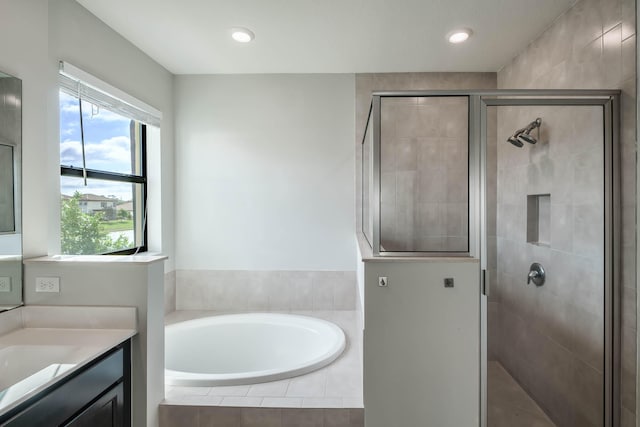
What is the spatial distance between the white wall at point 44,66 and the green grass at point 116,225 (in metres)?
0.54

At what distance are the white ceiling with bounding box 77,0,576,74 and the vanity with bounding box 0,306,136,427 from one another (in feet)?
5.69

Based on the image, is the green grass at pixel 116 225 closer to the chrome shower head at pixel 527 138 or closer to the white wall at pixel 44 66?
the white wall at pixel 44 66

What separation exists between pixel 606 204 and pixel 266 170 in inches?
92.1

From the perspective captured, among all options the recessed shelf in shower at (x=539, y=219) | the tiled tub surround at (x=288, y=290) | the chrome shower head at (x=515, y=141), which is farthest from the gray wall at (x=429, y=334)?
the tiled tub surround at (x=288, y=290)

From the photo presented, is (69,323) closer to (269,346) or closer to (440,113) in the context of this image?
(269,346)

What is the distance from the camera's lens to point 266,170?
9.80 feet

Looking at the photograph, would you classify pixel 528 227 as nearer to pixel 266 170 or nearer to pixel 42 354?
pixel 266 170

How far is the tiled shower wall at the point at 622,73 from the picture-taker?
5.20ft

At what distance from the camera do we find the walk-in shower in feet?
5.52

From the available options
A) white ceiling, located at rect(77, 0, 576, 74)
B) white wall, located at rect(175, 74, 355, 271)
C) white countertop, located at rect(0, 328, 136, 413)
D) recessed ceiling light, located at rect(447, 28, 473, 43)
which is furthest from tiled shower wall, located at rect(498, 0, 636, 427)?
white countertop, located at rect(0, 328, 136, 413)

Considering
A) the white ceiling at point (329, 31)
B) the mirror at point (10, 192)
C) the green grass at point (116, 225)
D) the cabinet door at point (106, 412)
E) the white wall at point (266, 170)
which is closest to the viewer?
the cabinet door at point (106, 412)

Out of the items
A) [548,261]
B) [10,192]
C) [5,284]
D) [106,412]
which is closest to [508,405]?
[548,261]

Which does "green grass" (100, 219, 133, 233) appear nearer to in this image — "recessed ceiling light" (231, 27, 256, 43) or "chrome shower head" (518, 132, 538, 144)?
"recessed ceiling light" (231, 27, 256, 43)

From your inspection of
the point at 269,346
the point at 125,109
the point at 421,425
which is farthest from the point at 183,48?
the point at 421,425
